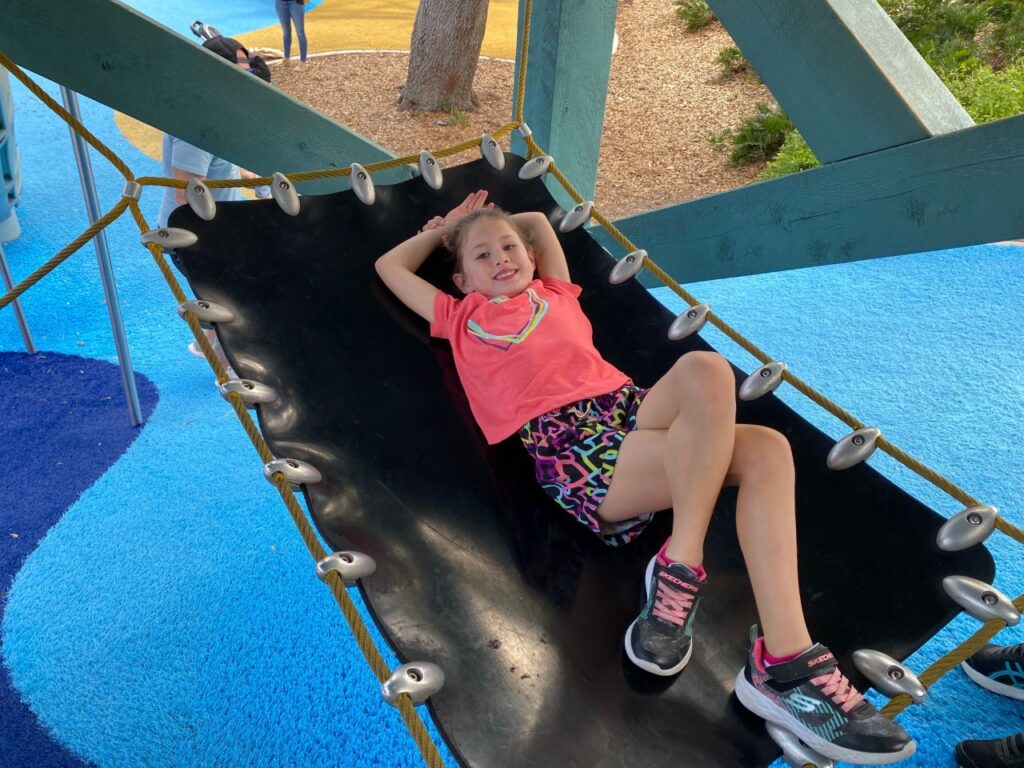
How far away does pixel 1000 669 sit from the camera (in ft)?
6.47

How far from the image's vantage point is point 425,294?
1914 mm

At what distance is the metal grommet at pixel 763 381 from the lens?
5.48ft

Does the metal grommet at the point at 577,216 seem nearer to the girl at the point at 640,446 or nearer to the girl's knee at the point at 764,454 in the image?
the girl at the point at 640,446

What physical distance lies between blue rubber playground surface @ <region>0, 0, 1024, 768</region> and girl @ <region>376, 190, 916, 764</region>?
37cm

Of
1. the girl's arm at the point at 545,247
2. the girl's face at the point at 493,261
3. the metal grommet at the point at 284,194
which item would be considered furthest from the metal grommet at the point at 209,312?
the girl's arm at the point at 545,247

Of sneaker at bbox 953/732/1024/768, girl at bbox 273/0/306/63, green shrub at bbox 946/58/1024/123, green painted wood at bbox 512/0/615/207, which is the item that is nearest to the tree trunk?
girl at bbox 273/0/306/63

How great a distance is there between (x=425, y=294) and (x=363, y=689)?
95cm

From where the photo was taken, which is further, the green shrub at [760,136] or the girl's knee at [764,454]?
the green shrub at [760,136]

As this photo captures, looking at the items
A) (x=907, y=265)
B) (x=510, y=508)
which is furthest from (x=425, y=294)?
(x=907, y=265)

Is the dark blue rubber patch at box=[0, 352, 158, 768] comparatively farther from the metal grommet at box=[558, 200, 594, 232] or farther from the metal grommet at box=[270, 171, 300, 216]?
the metal grommet at box=[558, 200, 594, 232]

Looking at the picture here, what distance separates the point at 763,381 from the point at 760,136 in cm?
544

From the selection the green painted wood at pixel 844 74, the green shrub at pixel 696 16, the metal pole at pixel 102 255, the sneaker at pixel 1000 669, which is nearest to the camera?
the green painted wood at pixel 844 74

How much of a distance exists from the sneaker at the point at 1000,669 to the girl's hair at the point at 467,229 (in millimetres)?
1464

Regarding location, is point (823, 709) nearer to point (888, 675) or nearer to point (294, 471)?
point (888, 675)
